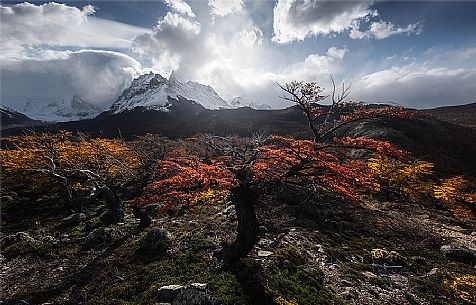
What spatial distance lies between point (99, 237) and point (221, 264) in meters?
8.40

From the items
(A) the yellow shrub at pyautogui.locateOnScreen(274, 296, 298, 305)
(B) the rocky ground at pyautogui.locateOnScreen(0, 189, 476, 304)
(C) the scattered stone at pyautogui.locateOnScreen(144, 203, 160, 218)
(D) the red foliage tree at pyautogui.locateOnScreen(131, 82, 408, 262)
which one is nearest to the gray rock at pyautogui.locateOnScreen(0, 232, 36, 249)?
(B) the rocky ground at pyautogui.locateOnScreen(0, 189, 476, 304)

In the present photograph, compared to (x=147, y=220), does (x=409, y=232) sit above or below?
below

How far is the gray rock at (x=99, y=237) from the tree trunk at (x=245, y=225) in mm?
8273

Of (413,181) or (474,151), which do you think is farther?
(474,151)

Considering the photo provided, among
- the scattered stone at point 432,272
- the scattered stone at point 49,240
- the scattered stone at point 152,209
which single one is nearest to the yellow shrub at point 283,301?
the scattered stone at point 432,272

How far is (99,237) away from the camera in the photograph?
1598cm

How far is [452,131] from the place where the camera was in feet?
214

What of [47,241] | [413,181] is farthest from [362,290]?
[413,181]

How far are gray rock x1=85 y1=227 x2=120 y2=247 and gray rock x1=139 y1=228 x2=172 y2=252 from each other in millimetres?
2885

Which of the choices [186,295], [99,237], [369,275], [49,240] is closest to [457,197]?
[369,275]

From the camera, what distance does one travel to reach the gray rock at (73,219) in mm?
19422

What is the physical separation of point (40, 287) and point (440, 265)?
20.8 m

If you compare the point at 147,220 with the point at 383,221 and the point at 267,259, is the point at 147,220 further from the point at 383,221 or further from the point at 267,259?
the point at 383,221

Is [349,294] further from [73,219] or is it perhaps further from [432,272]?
[73,219]
